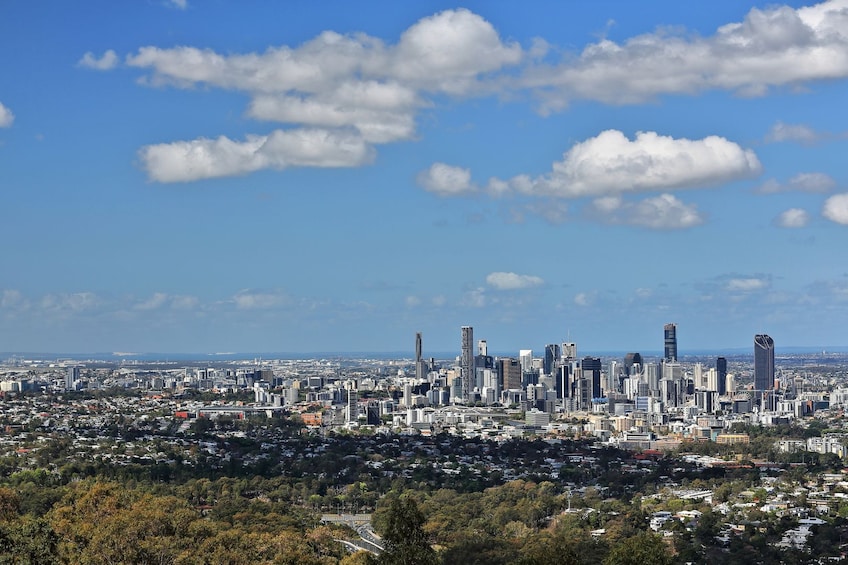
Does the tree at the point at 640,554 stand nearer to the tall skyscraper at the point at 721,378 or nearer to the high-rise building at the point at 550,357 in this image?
the tall skyscraper at the point at 721,378

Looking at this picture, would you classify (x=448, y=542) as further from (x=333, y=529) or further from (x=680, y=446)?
(x=680, y=446)

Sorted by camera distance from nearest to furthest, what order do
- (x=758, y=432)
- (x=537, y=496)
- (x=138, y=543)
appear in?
(x=138, y=543) → (x=537, y=496) → (x=758, y=432)

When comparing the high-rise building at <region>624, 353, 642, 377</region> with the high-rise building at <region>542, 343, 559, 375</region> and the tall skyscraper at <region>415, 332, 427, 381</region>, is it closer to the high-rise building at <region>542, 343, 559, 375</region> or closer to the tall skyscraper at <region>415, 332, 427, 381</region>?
the high-rise building at <region>542, 343, 559, 375</region>

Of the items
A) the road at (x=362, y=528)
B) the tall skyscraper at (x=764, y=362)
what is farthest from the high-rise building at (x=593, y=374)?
the road at (x=362, y=528)

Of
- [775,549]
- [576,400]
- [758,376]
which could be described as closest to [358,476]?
[775,549]

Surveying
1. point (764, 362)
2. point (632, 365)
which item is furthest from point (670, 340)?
point (764, 362)
